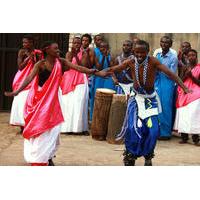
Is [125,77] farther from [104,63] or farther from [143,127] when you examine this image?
[143,127]

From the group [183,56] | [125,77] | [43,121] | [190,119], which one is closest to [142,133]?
[43,121]

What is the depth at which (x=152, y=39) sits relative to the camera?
10703 mm

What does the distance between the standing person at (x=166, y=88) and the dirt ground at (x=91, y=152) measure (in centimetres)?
25

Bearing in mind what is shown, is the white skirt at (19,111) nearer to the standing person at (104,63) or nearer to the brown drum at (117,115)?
the standing person at (104,63)

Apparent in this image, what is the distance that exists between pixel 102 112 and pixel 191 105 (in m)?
1.51

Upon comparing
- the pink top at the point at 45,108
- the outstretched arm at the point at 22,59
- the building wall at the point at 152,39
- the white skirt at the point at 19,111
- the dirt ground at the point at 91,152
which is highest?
the building wall at the point at 152,39

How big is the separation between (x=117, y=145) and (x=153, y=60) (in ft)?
8.01

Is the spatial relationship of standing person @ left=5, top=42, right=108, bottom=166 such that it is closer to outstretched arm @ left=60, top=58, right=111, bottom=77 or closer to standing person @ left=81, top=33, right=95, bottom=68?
outstretched arm @ left=60, top=58, right=111, bottom=77

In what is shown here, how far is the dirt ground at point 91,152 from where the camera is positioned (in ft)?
23.3

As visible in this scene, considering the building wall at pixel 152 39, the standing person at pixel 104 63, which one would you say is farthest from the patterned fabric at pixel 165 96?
→ the building wall at pixel 152 39

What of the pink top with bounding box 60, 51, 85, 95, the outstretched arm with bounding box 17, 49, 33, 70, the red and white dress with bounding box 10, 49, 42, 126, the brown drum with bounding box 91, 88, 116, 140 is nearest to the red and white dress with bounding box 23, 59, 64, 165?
the brown drum with bounding box 91, 88, 116, 140

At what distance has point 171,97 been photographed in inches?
371

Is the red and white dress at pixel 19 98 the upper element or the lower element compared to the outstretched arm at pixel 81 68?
lower

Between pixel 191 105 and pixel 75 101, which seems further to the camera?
pixel 75 101
